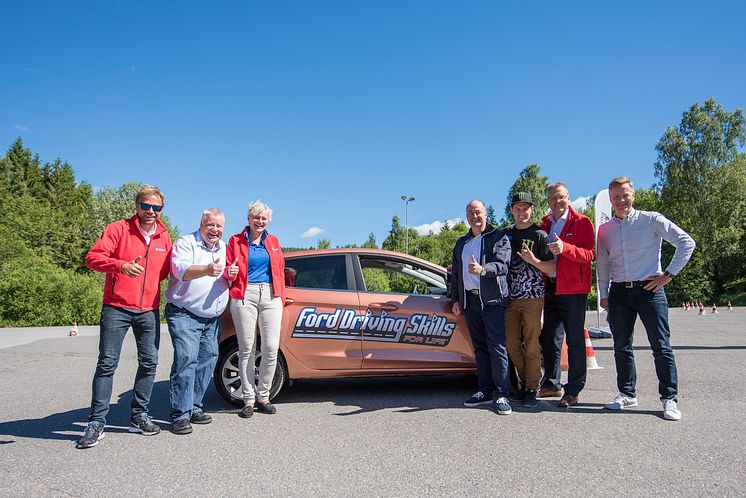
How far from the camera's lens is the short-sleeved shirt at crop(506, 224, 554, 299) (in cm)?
470

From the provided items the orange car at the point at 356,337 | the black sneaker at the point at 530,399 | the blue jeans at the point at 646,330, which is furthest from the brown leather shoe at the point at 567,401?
the orange car at the point at 356,337

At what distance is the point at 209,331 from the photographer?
434cm

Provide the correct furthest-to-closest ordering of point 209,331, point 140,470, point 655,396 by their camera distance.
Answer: point 655,396 < point 209,331 < point 140,470

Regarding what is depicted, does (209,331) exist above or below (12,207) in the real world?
below

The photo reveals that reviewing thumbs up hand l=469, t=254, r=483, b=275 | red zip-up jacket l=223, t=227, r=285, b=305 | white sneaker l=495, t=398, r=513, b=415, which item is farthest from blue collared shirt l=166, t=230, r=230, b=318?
white sneaker l=495, t=398, r=513, b=415

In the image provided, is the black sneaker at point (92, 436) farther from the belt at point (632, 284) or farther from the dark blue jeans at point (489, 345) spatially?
the belt at point (632, 284)

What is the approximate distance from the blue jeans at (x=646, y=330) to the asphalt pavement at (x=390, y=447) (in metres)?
0.27

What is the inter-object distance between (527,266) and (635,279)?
0.94 meters

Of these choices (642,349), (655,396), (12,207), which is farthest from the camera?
(12,207)

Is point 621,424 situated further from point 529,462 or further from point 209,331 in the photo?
point 209,331

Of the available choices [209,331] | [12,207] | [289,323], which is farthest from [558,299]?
[12,207]

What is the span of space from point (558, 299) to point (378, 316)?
1771 mm

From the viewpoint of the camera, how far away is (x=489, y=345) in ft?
15.4

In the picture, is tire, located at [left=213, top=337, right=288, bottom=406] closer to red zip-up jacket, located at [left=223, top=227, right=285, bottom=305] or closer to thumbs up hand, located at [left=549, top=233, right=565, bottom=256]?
red zip-up jacket, located at [left=223, top=227, right=285, bottom=305]
